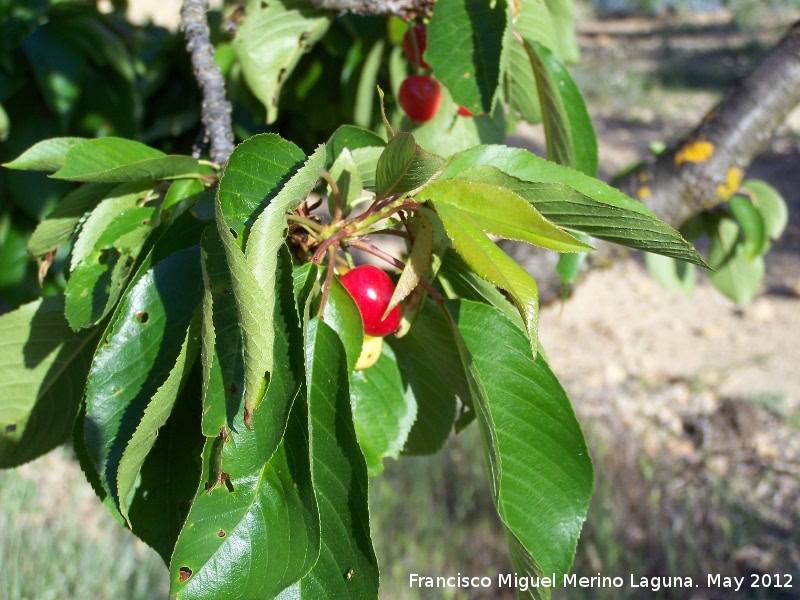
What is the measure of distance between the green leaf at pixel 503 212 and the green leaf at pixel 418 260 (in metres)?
0.03

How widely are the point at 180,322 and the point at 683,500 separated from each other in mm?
2582

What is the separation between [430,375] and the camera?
0.75 meters

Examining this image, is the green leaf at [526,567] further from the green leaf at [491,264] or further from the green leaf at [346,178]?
the green leaf at [346,178]

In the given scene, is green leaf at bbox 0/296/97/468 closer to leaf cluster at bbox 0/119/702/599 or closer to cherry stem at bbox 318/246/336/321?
leaf cluster at bbox 0/119/702/599

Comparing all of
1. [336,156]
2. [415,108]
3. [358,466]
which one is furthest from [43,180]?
[358,466]

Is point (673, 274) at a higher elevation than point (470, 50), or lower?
lower

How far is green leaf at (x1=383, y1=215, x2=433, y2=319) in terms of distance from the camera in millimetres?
563

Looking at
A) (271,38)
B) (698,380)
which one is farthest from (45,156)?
(698,380)

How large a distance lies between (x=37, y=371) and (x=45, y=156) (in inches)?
8.6

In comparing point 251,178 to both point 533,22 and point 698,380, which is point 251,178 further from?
point 698,380

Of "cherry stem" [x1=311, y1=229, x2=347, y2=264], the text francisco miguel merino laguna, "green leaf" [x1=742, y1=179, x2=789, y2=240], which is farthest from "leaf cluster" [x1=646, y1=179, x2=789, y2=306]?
"cherry stem" [x1=311, y1=229, x2=347, y2=264]

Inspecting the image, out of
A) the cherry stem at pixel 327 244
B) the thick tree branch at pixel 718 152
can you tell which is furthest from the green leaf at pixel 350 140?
the thick tree branch at pixel 718 152

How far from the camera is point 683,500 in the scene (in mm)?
2721

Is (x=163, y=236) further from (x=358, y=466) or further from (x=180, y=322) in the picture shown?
(x=358, y=466)
